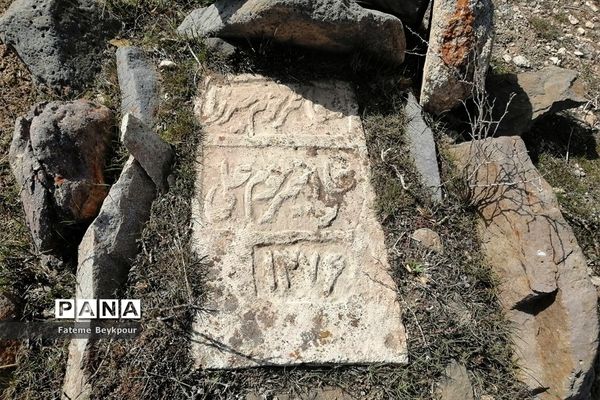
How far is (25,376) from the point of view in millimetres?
2857

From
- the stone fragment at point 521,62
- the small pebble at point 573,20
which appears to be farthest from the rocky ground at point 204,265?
the small pebble at point 573,20

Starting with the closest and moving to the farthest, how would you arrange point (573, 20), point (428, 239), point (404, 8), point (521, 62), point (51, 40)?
point (428, 239) → point (51, 40) → point (404, 8) → point (521, 62) → point (573, 20)

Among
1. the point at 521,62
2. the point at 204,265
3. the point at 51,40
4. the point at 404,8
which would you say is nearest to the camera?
the point at 204,265

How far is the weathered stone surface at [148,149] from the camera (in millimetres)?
3020

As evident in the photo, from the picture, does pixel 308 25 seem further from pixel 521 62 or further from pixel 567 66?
pixel 567 66

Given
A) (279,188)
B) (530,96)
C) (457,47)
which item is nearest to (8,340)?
(279,188)

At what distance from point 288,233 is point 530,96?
223 cm

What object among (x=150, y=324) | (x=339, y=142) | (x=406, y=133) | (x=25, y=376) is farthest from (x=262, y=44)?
(x=25, y=376)

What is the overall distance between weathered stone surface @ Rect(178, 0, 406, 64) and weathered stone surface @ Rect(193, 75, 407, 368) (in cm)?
30

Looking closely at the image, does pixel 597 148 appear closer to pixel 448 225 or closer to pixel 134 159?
pixel 448 225

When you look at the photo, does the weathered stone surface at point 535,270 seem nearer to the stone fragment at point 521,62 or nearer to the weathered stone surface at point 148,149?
the stone fragment at point 521,62

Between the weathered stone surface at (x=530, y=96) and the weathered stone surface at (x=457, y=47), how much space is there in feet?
1.59

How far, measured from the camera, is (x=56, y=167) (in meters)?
3.10

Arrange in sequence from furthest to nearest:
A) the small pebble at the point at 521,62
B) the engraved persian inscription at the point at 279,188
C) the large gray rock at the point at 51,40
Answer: the small pebble at the point at 521,62 → the large gray rock at the point at 51,40 → the engraved persian inscription at the point at 279,188
